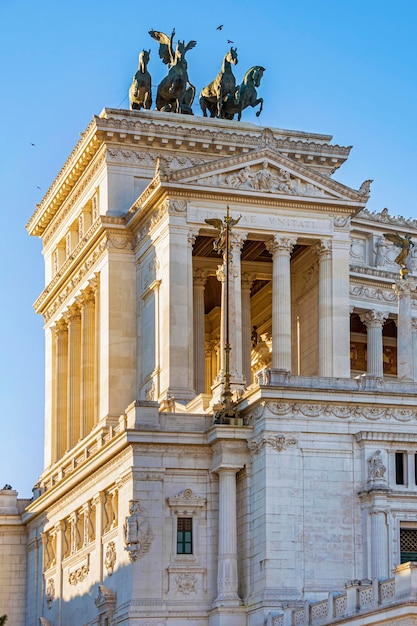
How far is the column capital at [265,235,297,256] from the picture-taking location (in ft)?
340

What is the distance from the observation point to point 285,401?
272 feet

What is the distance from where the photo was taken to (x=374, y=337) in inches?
4660

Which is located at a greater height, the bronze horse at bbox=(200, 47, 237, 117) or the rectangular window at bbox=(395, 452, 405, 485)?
the bronze horse at bbox=(200, 47, 237, 117)

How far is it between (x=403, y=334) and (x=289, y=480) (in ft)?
44.5

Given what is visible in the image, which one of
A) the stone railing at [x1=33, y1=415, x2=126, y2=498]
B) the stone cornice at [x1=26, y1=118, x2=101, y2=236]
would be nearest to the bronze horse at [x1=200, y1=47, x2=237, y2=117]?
the stone cornice at [x1=26, y1=118, x2=101, y2=236]

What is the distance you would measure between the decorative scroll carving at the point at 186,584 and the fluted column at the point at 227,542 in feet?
4.33

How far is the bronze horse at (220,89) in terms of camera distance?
385 ft

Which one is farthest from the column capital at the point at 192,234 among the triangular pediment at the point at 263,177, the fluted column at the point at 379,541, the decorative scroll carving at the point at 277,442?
the fluted column at the point at 379,541

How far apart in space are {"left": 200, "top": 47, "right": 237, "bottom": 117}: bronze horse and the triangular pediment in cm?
1495

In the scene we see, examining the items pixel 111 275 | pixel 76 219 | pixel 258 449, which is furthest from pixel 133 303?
pixel 258 449

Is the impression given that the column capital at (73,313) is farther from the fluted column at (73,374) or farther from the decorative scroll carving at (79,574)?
the decorative scroll carving at (79,574)

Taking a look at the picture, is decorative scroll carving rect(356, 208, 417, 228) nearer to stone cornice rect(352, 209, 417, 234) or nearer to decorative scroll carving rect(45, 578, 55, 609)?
stone cornice rect(352, 209, 417, 234)

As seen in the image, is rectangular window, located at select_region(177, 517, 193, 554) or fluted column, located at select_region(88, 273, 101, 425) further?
fluted column, located at select_region(88, 273, 101, 425)

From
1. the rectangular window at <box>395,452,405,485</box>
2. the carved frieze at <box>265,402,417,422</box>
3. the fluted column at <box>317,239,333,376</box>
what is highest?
the fluted column at <box>317,239,333,376</box>
